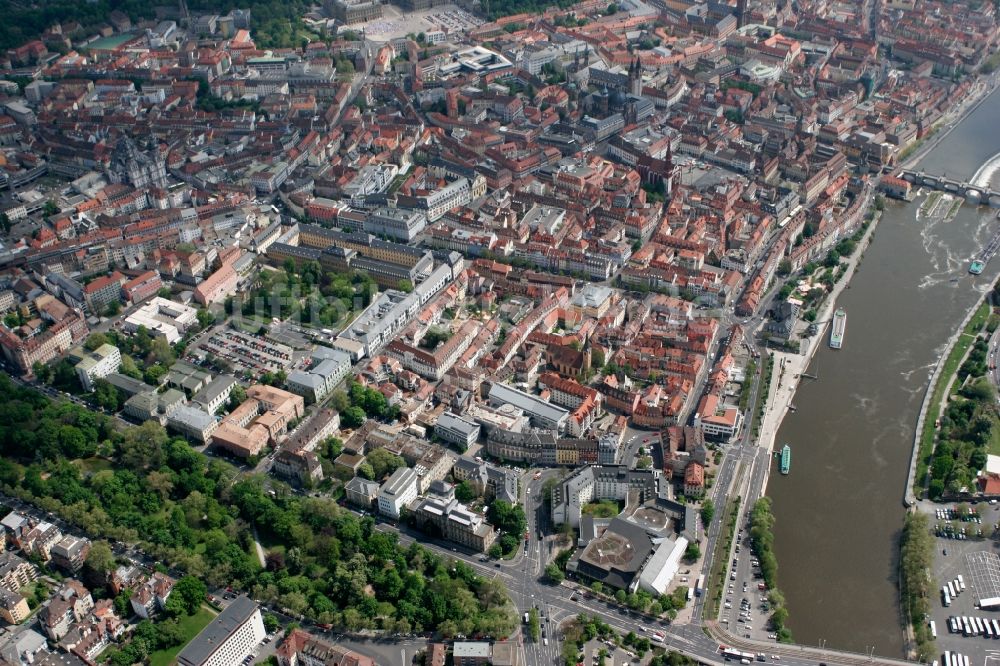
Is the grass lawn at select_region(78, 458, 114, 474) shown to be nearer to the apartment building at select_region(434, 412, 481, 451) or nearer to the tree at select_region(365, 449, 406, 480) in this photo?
the tree at select_region(365, 449, 406, 480)

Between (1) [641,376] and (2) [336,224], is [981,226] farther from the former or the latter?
(2) [336,224]

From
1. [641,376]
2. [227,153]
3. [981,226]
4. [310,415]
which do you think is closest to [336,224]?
[227,153]

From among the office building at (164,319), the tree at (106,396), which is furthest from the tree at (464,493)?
the office building at (164,319)

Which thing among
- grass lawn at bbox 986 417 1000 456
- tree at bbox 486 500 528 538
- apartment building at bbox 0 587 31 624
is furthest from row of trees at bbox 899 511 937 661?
apartment building at bbox 0 587 31 624

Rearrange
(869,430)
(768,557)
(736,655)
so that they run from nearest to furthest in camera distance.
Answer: (736,655) → (768,557) → (869,430)

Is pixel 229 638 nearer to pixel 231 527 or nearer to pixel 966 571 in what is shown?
pixel 231 527

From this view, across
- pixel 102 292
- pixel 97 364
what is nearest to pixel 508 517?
pixel 97 364
